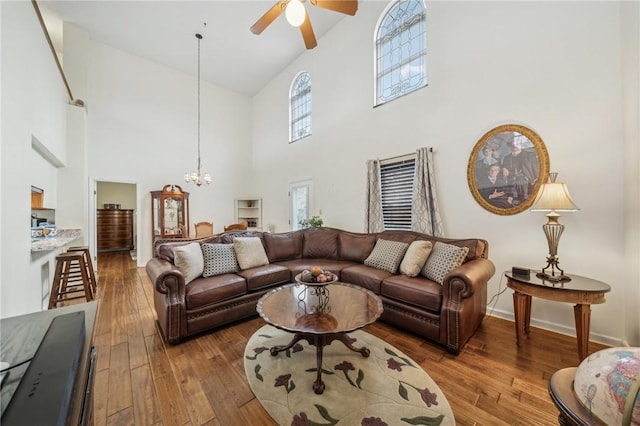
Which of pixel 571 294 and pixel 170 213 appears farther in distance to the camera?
pixel 170 213

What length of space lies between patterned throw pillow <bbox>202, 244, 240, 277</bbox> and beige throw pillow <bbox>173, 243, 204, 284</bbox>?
9cm

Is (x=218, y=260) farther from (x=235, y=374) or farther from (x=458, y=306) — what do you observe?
(x=458, y=306)

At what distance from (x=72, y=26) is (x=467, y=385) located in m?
8.17

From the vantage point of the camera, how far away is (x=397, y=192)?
371 cm

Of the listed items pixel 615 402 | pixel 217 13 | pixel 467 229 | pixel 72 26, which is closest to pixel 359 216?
pixel 467 229

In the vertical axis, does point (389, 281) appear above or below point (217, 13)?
below

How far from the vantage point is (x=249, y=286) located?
2750 millimetres

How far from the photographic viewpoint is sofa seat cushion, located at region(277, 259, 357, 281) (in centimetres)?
319

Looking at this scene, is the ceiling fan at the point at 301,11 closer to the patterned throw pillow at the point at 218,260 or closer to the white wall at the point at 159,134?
the patterned throw pillow at the point at 218,260

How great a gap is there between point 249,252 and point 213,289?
80 centimetres

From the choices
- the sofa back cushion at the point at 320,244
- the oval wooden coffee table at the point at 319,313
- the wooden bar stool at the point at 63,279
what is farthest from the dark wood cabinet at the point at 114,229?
the oval wooden coffee table at the point at 319,313

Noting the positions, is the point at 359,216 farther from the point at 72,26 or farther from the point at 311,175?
the point at 72,26

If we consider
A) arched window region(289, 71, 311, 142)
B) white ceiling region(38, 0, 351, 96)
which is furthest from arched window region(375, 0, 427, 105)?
arched window region(289, 71, 311, 142)

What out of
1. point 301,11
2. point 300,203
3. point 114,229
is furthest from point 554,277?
point 114,229
